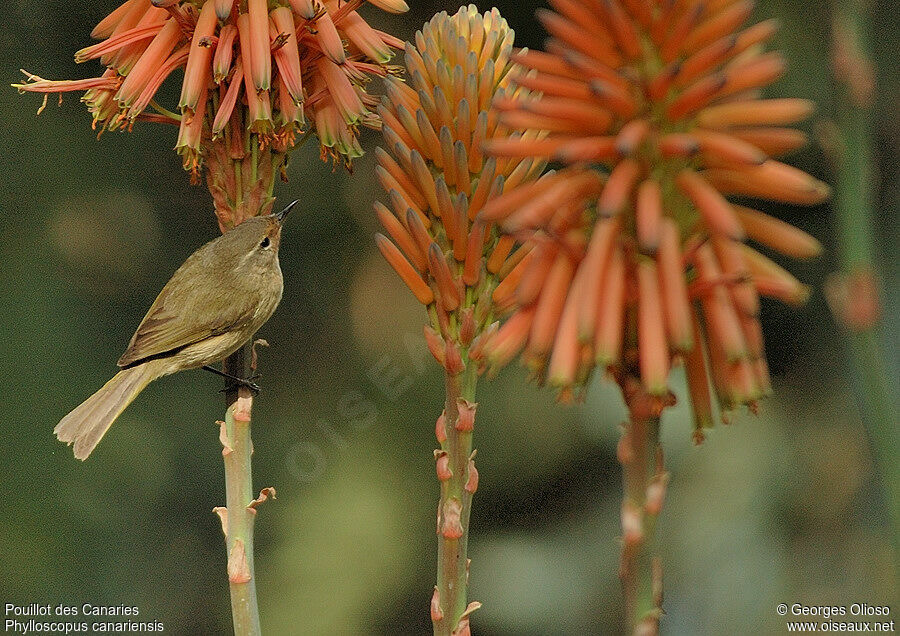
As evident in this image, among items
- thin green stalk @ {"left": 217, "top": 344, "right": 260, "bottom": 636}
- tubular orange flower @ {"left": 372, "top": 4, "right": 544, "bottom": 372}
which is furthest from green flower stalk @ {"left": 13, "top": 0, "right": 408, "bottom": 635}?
tubular orange flower @ {"left": 372, "top": 4, "right": 544, "bottom": 372}

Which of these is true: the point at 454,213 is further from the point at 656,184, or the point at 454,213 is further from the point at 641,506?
the point at 641,506

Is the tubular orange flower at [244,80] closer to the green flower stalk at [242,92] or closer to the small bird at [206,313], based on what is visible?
the green flower stalk at [242,92]

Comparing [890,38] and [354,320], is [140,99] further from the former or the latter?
[890,38]

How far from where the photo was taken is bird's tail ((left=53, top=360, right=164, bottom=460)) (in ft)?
8.07

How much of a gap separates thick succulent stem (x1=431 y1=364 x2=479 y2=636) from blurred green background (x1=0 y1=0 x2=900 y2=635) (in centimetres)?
198

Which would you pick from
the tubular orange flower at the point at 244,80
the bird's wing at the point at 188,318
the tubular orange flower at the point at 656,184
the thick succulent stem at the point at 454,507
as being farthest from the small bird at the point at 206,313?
the tubular orange flower at the point at 656,184

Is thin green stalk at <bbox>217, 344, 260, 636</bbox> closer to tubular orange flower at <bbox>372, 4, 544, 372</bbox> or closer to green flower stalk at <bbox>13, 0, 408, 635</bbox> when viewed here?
green flower stalk at <bbox>13, 0, 408, 635</bbox>

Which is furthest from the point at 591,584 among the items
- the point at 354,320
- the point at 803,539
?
the point at 354,320

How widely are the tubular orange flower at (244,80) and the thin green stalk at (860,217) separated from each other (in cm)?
97

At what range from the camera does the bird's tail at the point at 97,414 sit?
96.8 inches

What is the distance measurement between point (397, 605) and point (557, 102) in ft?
11.4

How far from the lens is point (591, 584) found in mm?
3998

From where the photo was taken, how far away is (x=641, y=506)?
1.47 meters

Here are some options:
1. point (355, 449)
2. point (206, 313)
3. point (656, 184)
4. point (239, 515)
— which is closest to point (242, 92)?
point (206, 313)
